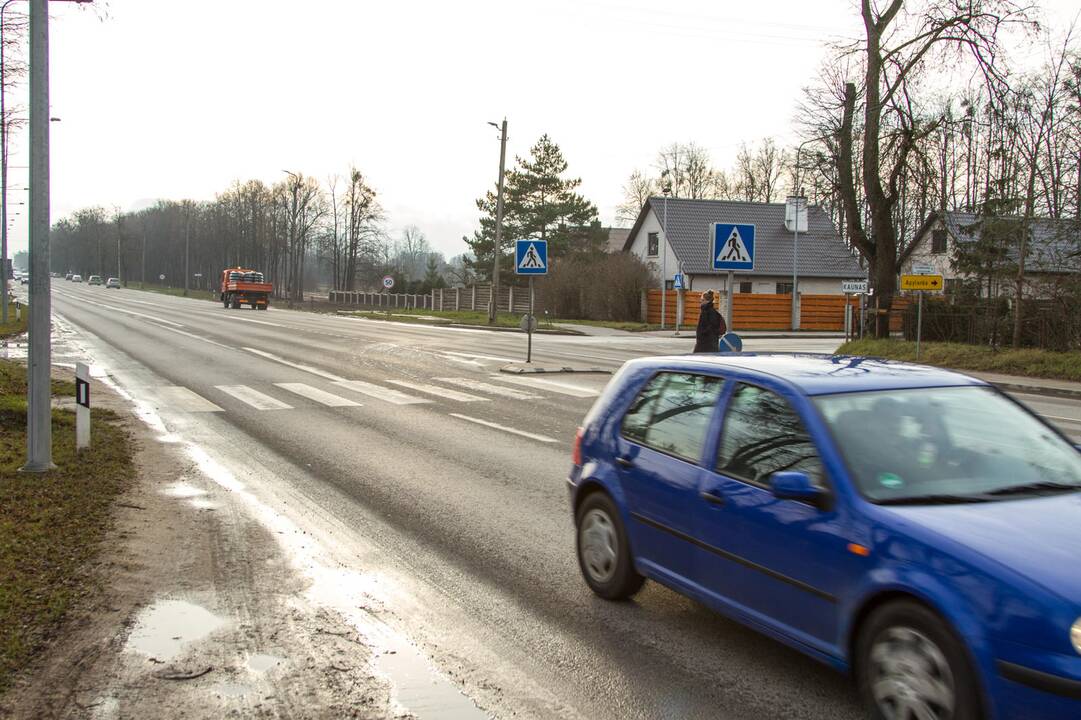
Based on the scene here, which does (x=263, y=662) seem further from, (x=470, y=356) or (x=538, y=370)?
(x=470, y=356)

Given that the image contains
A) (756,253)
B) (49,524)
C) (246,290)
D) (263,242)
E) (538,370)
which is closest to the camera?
(49,524)

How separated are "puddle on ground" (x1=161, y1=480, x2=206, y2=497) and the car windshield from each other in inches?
238

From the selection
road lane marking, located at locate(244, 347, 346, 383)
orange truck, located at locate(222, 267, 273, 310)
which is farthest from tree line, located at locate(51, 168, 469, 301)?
road lane marking, located at locate(244, 347, 346, 383)

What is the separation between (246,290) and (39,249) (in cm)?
5614

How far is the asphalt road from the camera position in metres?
3.99

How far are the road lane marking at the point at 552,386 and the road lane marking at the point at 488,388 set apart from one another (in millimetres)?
610

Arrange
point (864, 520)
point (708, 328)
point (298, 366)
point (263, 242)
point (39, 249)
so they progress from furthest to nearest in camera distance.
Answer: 1. point (263, 242)
2. point (298, 366)
3. point (708, 328)
4. point (39, 249)
5. point (864, 520)

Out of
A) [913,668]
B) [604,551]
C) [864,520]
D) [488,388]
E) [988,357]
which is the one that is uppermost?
[864,520]

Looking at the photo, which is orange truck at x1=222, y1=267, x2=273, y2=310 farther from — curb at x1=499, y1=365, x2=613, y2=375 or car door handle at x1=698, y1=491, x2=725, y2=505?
car door handle at x1=698, y1=491, x2=725, y2=505

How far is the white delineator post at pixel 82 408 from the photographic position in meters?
9.01

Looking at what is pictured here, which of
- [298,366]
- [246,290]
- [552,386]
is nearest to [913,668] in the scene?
[552,386]

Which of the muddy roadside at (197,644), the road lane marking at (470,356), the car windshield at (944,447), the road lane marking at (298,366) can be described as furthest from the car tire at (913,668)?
the road lane marking at (470,356)

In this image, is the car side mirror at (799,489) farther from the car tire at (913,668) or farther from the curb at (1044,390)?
the curb at (1044,390)

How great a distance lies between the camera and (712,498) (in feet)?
13.9
